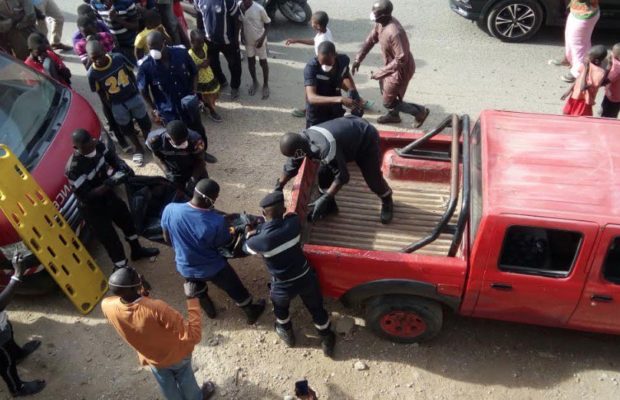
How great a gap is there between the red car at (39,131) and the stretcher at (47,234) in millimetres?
130

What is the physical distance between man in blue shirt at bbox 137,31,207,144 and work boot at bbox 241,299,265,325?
7.31 feet

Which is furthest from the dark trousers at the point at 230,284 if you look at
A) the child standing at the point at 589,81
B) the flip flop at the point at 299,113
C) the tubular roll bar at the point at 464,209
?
the child standing at the point at 589,81

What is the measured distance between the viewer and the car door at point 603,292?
3.59 metres

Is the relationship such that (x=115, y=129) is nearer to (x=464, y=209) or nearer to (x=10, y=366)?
(x=10, y=366)

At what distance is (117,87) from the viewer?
249 inches

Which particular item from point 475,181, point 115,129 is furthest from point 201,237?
point 115,129

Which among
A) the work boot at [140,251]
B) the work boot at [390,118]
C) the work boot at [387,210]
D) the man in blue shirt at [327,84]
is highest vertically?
the man in blue shirt at [327,84]

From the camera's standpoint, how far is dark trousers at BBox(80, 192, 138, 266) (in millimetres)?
4902

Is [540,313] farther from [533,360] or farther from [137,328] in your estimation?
[137,328]

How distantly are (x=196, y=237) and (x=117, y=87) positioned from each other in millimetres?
2961

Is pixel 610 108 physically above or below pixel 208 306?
above

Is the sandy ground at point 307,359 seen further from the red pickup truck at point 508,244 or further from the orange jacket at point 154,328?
the orange jacket at point 154,328

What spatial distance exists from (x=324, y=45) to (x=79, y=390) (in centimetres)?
389

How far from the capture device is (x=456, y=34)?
30.8ft
